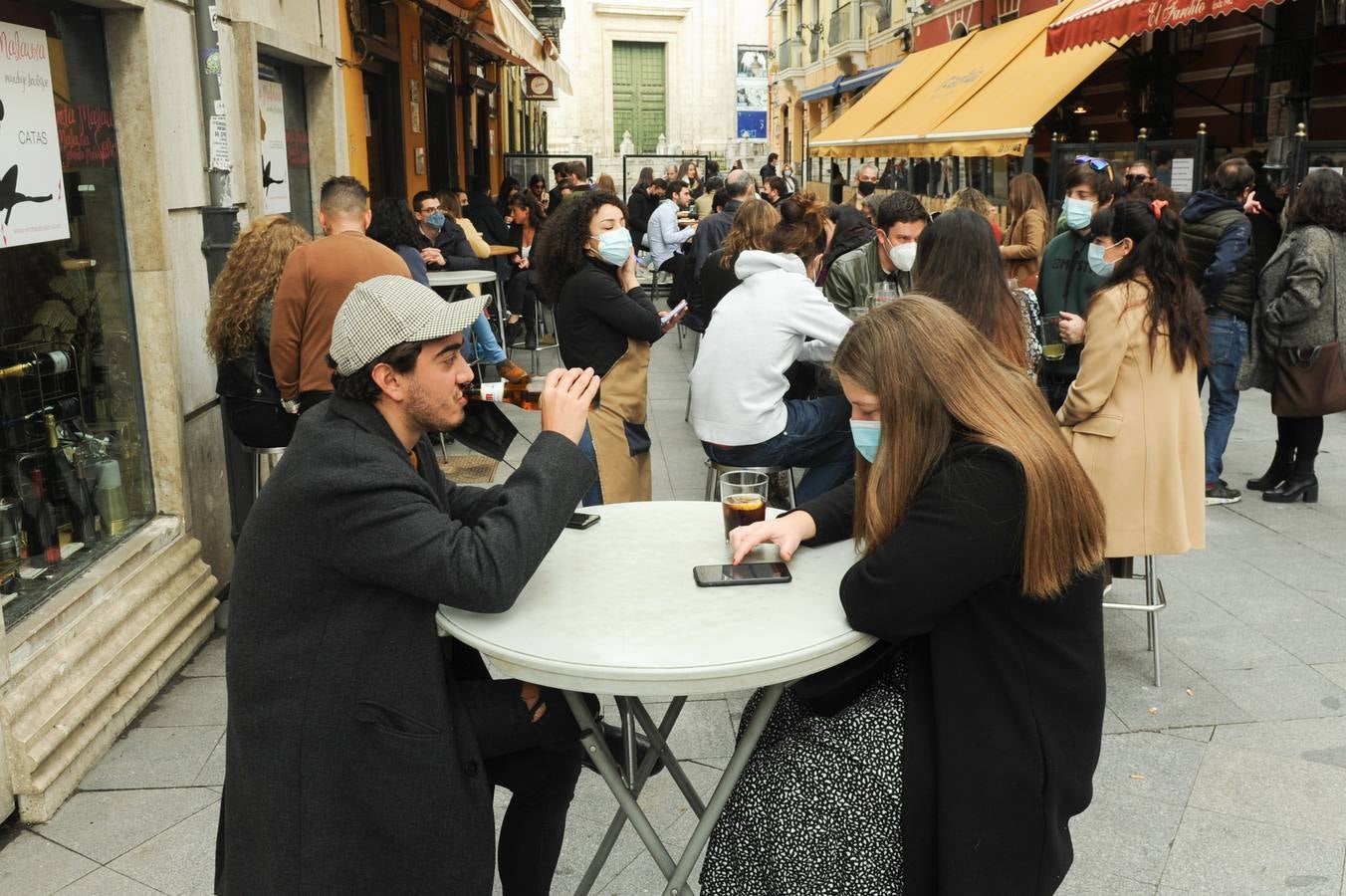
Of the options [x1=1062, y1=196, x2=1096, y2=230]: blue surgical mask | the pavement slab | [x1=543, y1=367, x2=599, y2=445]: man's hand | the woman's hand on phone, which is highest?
[x1=1062, y1=196, x2=1096, y2=230]: blue surgical mask

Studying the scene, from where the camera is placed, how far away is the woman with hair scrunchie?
573 centimetres

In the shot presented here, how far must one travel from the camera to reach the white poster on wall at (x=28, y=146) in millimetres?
3506

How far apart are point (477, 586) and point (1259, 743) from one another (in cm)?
278

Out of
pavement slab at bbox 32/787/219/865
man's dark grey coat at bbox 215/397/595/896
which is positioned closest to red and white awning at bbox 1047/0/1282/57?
man's dark grey coat at bbox 215/397/595/896

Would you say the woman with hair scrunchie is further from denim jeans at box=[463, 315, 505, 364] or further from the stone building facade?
the stone building facade

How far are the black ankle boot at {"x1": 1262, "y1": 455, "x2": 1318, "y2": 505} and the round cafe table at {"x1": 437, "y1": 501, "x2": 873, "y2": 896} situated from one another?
4.59 m

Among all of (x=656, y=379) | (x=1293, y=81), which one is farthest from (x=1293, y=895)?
(x=1293, y=81)

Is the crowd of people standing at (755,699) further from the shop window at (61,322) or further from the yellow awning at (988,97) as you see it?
the yellow awning at (988,97)

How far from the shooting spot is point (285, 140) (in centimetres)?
646

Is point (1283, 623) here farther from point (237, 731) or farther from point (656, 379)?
point (656, 379)

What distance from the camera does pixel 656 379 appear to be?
998 cm

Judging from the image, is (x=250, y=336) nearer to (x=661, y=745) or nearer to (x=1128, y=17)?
(x=661, y=745)

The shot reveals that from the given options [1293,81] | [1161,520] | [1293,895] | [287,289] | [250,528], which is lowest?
[1293,895]

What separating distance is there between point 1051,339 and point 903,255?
89 centimetres
